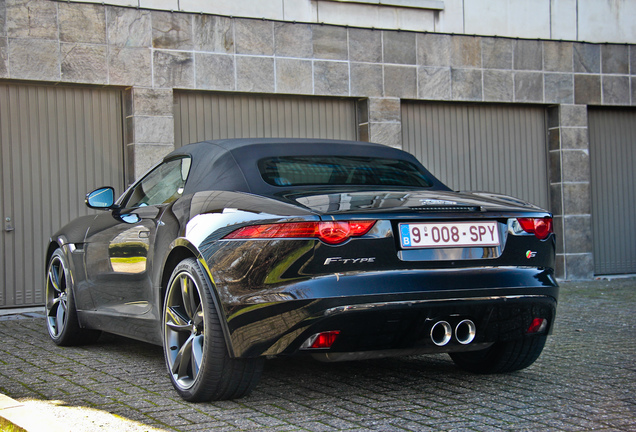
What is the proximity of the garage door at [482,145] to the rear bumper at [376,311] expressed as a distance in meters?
8.20

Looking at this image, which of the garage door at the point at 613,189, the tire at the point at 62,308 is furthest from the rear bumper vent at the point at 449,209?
the garage door at the point at 613,189

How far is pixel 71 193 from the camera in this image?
10203 mm

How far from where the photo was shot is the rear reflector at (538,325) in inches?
176

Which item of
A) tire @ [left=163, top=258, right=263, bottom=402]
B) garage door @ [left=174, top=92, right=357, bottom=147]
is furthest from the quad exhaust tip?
garage door @ [left=174, top=92, right=357, bottom=147]

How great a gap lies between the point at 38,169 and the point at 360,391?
660cm

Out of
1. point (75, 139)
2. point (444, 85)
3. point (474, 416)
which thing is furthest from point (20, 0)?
point (474, 416)

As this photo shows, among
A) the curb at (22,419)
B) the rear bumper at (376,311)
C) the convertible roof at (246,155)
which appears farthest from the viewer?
the convertible roof at (246,155)

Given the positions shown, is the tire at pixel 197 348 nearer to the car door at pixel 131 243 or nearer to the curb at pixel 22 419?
the car door at pixel 131 243

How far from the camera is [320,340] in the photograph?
4004mm

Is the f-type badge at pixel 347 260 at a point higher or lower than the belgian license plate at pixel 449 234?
lower

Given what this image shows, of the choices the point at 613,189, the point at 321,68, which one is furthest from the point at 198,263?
the point at 613,189

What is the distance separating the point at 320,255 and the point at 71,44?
23.6ft

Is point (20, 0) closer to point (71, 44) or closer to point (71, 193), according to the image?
point (71, 44)

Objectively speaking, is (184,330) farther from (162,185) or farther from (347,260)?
(162,185)
